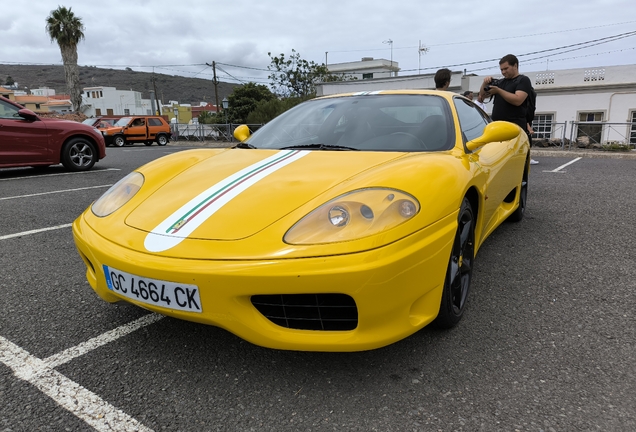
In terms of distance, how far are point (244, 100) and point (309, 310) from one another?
46.9m

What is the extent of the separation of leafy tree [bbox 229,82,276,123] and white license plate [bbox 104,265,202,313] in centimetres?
4558

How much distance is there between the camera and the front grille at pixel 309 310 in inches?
59.1

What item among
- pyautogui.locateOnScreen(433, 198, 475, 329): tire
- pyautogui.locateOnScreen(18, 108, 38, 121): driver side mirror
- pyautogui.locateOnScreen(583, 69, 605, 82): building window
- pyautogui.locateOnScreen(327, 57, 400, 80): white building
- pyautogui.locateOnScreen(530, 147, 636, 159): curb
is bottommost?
pyautogui.locateOnScreen(530, 147, 636, 159): curb

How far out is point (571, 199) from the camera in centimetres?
481

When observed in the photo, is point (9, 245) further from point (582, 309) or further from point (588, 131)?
point (588, 131)

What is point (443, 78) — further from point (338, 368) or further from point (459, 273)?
point (338, 368)

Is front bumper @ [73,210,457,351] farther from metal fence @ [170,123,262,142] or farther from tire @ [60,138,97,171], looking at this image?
metal fence @ [170,123,262,142]

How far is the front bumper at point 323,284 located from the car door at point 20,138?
6287 millimetres

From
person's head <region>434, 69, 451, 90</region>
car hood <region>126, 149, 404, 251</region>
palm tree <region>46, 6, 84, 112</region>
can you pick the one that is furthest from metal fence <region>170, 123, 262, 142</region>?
car hood <region>126, 149, 404, 251</region>

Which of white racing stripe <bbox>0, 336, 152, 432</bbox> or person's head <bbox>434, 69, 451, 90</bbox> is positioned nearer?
white racing stripe <bbox>0, 336, 152, 432</bbox>

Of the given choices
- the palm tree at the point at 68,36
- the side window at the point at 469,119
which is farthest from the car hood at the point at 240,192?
the palm tree at the point at 68,36

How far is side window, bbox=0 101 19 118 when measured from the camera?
6.48m

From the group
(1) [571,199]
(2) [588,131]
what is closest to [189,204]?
(1) [571,199]

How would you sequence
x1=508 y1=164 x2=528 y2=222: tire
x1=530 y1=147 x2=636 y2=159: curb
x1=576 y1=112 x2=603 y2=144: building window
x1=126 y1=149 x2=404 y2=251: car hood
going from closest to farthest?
x1=126 y1=149 x2=404 y2=251: car hood → x1=508 y1=164 x2=528 y2=222: tire → x1=530 y1=147 x2=636 y2=159: curb → x1=576 y1=112 x2=603 y2=144: building window
